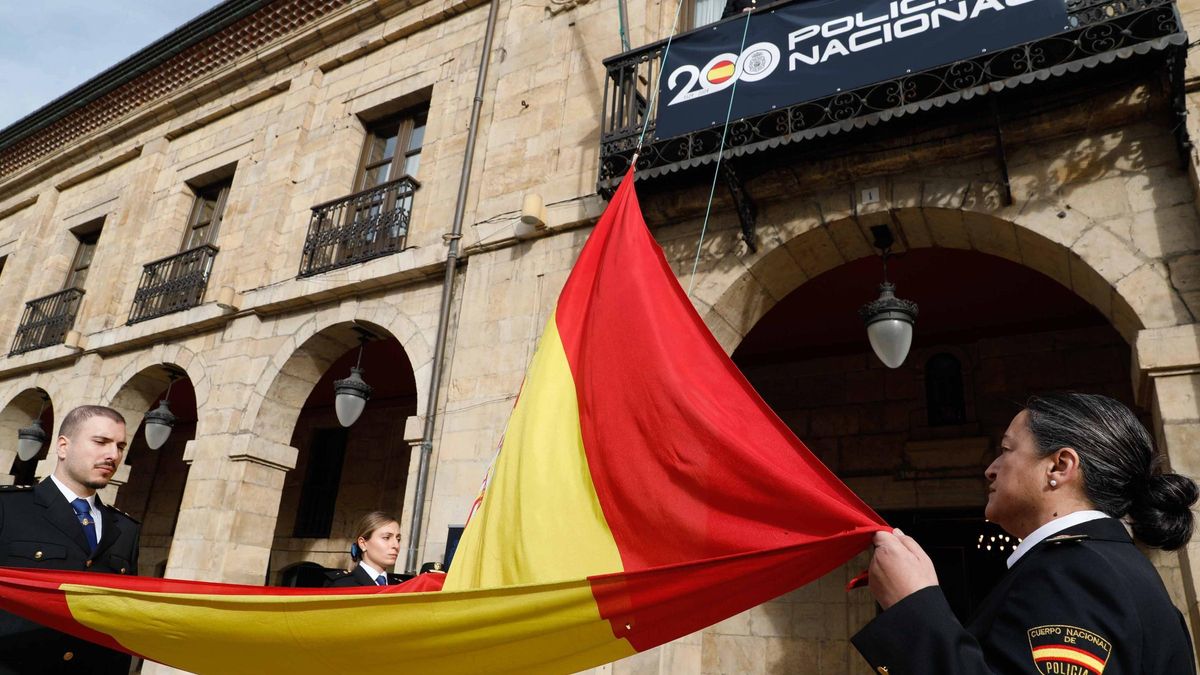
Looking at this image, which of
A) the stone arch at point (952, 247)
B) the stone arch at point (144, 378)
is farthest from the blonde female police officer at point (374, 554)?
the stone arch at point (144, 378)

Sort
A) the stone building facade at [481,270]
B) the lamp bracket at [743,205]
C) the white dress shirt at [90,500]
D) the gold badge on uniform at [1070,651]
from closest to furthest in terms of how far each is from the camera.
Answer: the gold badge on uniform at [1070,651], the white dress shirt at [90,500], the stone building facade at [481,270], the lamp bracket at [743,205]

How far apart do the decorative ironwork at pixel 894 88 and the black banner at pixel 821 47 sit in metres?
0.08

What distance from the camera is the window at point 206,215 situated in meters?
11.2

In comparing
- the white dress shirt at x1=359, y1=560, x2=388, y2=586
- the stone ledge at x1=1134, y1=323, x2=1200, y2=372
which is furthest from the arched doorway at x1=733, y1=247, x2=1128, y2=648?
the white dress shirt at x1=359, y1=560, x2=388, y2=586

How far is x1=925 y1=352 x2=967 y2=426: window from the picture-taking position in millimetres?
7320

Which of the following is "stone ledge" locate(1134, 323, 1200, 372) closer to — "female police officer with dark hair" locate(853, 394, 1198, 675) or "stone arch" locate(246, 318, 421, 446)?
"female police officer with dark hair" locate(853, 394, 1198, 675)

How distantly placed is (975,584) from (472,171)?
6398 millimetres

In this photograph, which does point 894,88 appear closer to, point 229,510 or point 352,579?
point 352,579

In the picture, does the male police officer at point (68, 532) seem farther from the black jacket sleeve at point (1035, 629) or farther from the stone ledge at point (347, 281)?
the stone ledge at point (347, 281)

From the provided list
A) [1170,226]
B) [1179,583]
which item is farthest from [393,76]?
[1179,583]

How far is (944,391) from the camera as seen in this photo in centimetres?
745

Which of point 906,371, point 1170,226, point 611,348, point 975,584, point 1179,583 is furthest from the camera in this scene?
point 906,371

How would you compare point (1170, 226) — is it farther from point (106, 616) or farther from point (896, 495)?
point (106, 616)

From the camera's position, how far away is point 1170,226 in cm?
442
